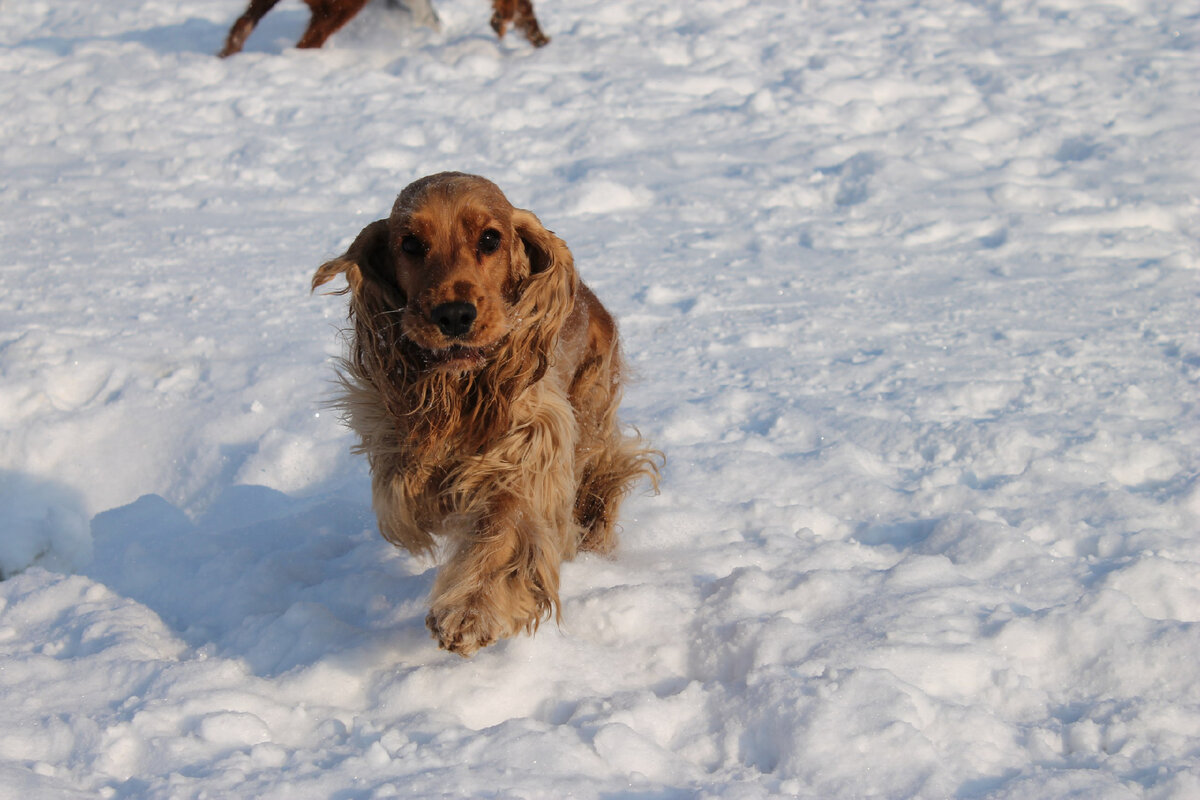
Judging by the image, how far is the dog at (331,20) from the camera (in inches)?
280

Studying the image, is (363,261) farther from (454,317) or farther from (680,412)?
(680,412)

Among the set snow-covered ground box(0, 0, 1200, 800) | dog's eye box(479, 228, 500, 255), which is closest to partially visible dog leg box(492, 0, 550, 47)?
snow-covered ground box(0, 0, 1200, 800)

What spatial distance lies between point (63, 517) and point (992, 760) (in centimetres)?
280

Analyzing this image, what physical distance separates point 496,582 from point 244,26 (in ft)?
19.7

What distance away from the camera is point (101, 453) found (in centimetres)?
357

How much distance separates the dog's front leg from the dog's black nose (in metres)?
0.50

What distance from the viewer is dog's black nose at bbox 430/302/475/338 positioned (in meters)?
2.27

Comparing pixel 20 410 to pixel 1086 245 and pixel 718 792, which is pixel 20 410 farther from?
pixel 1086 245

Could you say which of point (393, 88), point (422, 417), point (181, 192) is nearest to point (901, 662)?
point (422, 417)

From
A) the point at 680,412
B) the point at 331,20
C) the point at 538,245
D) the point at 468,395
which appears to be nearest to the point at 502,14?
the point at 331,20

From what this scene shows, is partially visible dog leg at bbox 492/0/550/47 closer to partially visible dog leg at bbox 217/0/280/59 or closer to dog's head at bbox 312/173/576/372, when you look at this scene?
partially visible dog leg at bbox 217/0/280/59

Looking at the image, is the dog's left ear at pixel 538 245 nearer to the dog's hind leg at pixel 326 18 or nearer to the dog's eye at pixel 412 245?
the dog's eye at pixel 412 245

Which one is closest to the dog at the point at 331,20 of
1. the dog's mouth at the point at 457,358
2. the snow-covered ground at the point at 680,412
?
the snow-covered ground at the point at 680,412

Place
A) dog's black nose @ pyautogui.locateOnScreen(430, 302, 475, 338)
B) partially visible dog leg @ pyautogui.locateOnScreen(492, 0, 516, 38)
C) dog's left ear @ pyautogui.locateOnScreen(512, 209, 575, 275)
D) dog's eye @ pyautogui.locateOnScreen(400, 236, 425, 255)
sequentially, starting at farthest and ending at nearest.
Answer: partially visible dog leg @ pyautogui.locateOnScreen(492, 0, 516, 38)
dog's left ear @ pyautogui.locateOnScreen(512, 209, 575, 275)
dog's eye @ pyautogui.locateOnScreen(400, 236, 425, 255)
dog's black nose @ pyautogui.locateOnScreen(430, 302, 475, 338)
